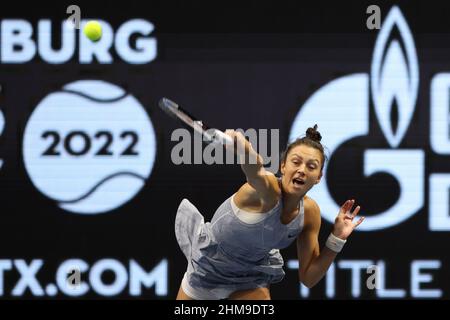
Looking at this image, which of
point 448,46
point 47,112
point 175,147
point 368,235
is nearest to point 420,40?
point 448,46

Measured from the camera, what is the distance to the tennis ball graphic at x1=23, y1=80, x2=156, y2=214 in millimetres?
6430

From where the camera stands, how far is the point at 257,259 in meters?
4.61

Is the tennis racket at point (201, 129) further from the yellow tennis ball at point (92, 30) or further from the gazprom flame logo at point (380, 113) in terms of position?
the gazprom flame logo at point (380, 113)

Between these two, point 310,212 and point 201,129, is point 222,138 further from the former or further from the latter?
point 310,212

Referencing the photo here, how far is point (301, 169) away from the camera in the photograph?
431 centimetres

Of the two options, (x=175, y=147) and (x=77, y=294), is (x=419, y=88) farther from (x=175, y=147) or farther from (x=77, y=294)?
(x=77, y=294)

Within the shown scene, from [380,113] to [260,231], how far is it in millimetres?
2282

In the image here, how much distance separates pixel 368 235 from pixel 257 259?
198cm

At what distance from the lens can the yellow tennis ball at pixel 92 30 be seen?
5.90 m

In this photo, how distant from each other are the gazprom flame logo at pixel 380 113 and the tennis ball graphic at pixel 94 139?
3.19 ft

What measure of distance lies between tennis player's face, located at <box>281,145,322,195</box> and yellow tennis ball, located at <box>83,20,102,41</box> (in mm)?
1955

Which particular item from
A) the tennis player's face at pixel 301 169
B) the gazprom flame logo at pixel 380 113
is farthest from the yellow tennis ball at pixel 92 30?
the tennis player's face at pixel 301 169

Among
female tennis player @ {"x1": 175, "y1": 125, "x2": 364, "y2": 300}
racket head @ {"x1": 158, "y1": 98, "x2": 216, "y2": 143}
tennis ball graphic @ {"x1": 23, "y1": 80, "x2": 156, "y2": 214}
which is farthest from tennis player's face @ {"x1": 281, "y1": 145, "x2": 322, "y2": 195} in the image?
tennis ball graphic @ {"x1": 23, "y1": 80, "x2": 156, "y2": 214}

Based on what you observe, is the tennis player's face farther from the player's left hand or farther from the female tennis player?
the player's left hand
